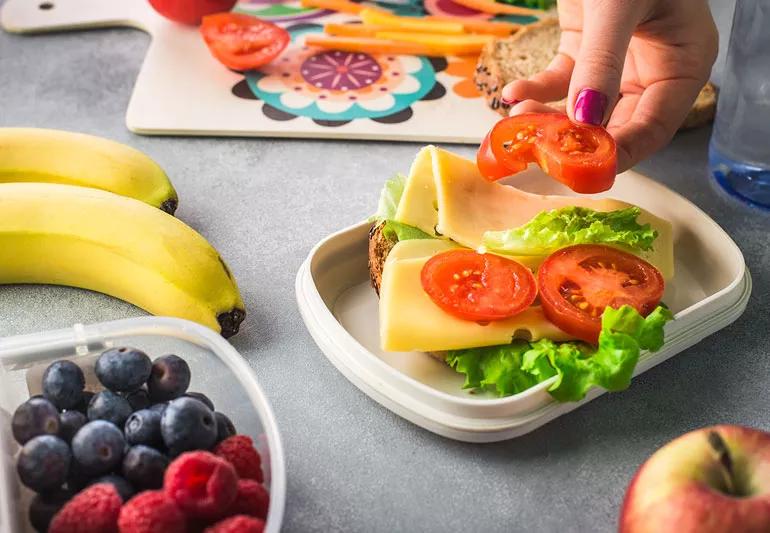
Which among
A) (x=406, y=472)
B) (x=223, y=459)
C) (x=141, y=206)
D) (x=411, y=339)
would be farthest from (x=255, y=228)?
(x=223, y=459)

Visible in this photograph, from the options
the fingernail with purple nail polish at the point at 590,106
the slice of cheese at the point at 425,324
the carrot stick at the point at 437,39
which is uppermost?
the fingernail with purple nail polish at the point at 590,106

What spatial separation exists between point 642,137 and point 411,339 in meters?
0.69

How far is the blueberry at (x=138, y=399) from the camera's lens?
1192mm

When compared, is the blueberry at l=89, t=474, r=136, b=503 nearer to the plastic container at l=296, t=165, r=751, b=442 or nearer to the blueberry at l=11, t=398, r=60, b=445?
the blueberry at l=11, t=398, r=60, b=445

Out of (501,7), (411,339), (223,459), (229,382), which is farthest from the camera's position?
(501,7)

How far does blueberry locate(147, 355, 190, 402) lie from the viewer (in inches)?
47.1

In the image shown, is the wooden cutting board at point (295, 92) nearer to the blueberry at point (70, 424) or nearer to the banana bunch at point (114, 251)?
the banana bunch at point (114, 251)

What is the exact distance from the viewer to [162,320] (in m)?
1.25

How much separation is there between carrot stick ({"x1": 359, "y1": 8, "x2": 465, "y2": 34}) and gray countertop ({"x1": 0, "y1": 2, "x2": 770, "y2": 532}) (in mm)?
454

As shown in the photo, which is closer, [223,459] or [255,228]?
[223,459]

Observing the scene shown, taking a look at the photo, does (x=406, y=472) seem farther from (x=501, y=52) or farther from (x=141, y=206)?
(x=501, y=52)

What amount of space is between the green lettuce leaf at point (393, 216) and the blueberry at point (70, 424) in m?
0.58

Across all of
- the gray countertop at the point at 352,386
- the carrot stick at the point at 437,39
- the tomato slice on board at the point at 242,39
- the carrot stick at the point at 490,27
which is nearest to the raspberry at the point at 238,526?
the gray countertop at the point at 352,386

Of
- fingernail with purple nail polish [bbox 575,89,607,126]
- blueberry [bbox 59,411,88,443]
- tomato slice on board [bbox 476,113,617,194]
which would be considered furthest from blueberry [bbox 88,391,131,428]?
fingernail with purple nail polish [bbox 575,89,607,126]
